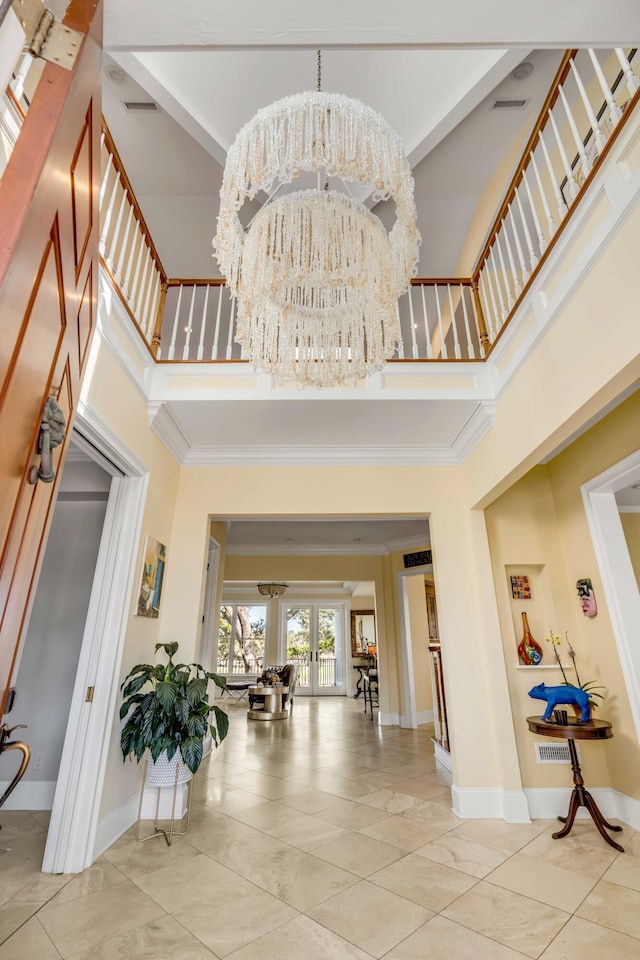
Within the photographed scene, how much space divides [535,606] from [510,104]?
4.52 m

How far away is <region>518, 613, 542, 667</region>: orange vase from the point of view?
3.71 metres

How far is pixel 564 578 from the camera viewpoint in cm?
389

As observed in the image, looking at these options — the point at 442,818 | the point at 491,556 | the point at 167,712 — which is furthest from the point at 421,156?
the point at 442,818

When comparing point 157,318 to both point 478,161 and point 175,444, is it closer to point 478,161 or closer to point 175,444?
point 175,444

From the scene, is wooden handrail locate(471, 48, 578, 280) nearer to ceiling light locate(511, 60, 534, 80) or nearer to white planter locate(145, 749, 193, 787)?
ceiling light locate(511, 60, 534, 80)

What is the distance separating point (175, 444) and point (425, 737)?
5.65m

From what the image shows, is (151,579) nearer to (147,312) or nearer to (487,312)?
(147,312)

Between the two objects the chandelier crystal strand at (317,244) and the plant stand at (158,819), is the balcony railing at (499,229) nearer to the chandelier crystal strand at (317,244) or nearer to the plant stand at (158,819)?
the chandelier crystal strand at (317,244)

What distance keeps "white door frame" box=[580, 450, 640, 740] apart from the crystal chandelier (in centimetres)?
219

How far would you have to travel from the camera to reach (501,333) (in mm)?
3236

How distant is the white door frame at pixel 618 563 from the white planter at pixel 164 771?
3.28 metres

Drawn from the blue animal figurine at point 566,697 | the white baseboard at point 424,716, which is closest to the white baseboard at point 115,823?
the blue animal figurine at point 566,697

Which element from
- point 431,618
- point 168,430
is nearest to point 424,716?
point 431,618

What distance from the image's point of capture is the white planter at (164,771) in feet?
9.83
